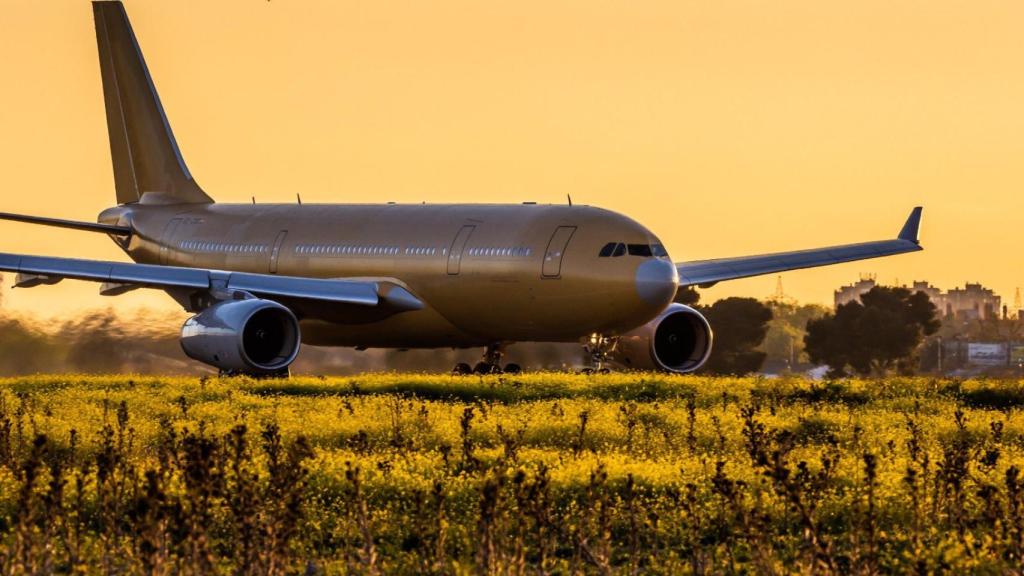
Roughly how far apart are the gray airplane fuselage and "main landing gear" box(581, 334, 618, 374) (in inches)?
15.9

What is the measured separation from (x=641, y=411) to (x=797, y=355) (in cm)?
6419

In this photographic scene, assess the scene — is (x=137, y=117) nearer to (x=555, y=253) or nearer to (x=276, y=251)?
(x=276, y=251)

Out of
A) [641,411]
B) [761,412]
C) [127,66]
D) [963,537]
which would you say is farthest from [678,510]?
[127,66]

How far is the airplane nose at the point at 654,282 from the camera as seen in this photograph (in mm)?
36531

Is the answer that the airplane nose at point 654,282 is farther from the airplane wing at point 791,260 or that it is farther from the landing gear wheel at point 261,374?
the landing gear wheel at point 261,374

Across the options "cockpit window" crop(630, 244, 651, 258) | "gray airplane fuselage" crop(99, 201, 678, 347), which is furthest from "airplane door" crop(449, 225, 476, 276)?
"cockpit window" crop(630, 244, 651, 258)

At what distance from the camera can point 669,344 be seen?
41781 mm

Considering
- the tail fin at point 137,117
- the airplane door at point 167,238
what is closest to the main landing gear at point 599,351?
the airplane door at point 167,238

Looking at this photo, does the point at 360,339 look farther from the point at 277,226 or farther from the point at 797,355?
the point at 797,355

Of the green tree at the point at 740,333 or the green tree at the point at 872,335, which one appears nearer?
the green tree at the point at 740,333

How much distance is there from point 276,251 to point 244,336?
950 centimetres

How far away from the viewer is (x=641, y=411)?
94.4 ft

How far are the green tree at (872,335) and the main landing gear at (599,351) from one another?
148ft

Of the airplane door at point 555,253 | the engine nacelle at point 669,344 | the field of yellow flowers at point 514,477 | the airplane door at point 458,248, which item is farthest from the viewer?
the engine nacelle at point 669,344
